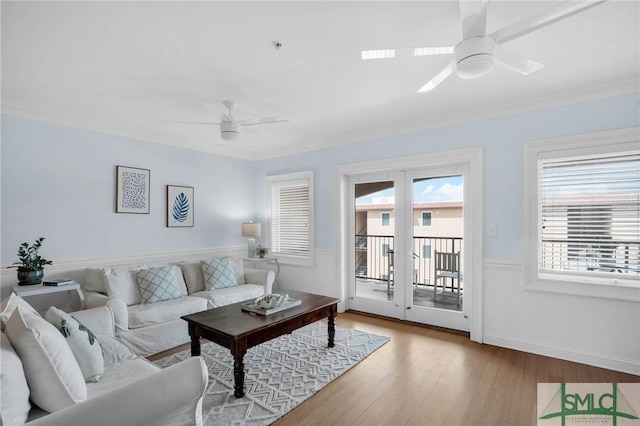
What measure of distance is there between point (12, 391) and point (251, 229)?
3990mm

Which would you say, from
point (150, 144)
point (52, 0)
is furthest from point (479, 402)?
point (150, 144)

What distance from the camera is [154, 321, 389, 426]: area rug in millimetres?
2291

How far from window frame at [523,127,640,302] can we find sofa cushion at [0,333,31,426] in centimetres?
389

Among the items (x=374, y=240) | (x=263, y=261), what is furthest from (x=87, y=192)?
(x=374, y=240)

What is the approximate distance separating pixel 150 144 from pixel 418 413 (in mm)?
4323

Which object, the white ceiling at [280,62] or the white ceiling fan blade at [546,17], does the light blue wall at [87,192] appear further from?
the white ceiling fan blade at [546,17]

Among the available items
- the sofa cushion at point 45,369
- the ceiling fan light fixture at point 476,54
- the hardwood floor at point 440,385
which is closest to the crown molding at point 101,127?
the sofa cushion at point 45,369

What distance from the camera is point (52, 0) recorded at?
1.80 metres

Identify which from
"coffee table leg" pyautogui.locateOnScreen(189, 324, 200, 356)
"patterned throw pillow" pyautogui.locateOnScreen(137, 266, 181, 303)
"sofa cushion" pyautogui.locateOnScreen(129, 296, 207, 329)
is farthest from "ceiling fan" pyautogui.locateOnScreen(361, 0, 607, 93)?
"patterned throw pillow" pyautogui.locateOnScreen(137, 266, 181, 303)

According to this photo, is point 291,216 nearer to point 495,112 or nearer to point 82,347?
point 495,112

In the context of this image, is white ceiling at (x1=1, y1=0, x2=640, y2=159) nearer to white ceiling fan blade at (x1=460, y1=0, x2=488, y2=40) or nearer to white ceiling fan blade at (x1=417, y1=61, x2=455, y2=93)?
white ceiling fan blade at (x1=460, y1=0, x2=488, y2=40)

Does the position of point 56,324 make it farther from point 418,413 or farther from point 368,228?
point 368,228

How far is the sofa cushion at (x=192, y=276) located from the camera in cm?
417

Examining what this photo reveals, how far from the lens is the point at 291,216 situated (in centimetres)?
544
